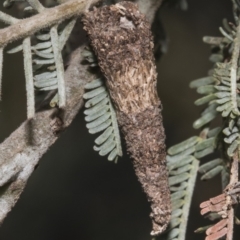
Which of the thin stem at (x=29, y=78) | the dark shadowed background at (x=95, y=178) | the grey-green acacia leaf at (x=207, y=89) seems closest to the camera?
the thin stem at (x=29, y=78)

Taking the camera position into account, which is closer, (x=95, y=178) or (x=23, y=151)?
(x=23, y=151)

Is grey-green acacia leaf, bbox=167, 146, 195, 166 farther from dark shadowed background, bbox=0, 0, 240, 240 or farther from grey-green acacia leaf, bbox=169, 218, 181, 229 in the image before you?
dark shadowed background, bbox=0, 0, 240, 240

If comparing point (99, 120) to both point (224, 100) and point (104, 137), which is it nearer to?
point (104, 137)

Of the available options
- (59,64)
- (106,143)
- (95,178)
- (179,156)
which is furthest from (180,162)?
(95,178)

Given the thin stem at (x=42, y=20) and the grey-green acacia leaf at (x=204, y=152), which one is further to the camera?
the grey-green acacia leaf at (x=204, y=152)

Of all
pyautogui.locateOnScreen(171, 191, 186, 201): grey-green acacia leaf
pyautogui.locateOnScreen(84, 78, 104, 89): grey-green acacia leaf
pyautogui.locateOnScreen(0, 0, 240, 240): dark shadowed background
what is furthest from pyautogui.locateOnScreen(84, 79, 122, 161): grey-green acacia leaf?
pyautogui.locateOnScreen(0, 0, 240, 240): dark shadowed background

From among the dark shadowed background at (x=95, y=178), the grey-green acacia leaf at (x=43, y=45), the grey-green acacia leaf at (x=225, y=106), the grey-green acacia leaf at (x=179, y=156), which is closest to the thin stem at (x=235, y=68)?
the grey-green acacia leaf at (x=225, y=106)

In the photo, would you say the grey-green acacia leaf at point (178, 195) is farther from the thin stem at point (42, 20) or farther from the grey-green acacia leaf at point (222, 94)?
the thin stem at point (42, 20)
